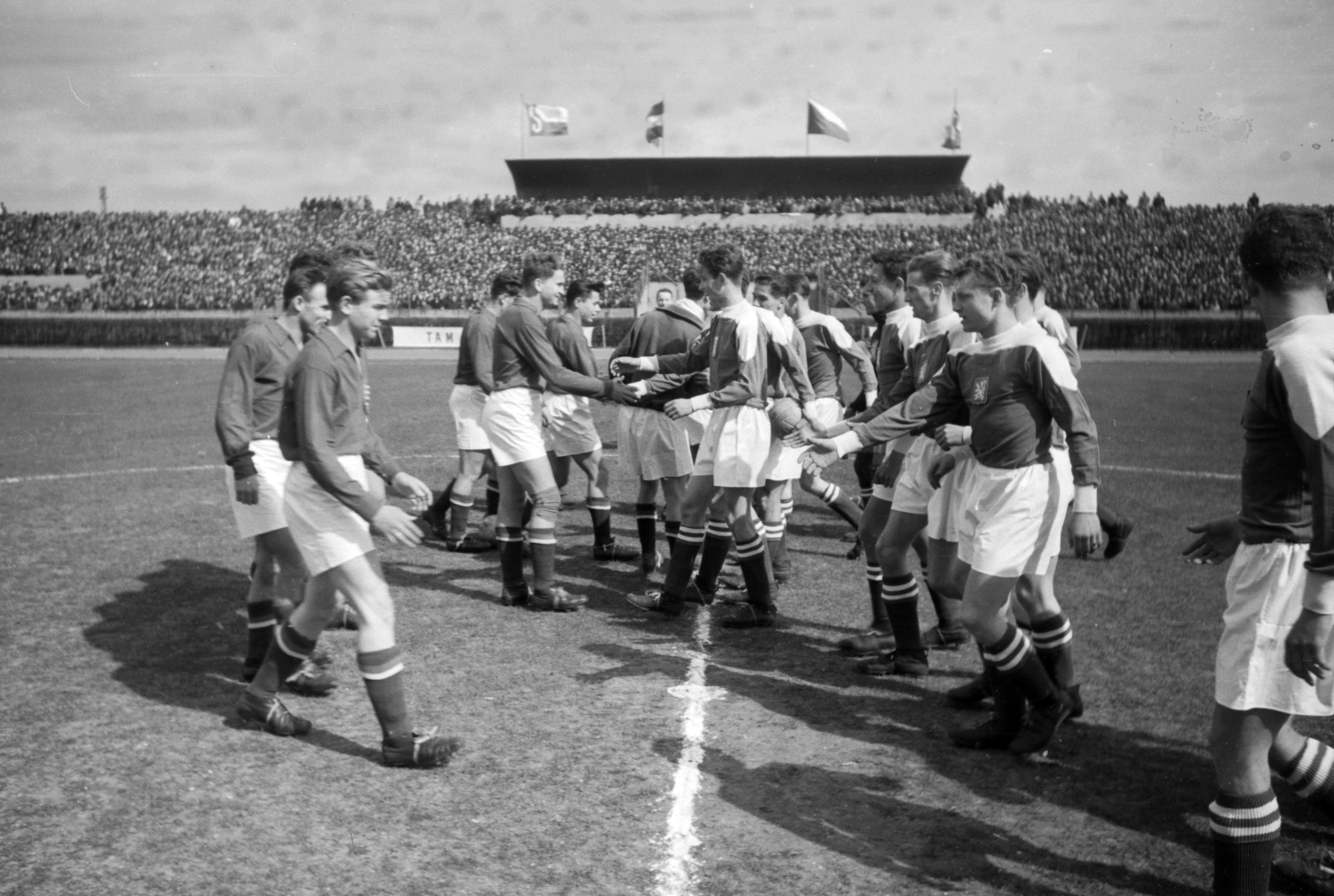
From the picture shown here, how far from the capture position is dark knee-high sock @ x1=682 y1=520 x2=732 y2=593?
24.3ft

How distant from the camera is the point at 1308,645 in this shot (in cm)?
326

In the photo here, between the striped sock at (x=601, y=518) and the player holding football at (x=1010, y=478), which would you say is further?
the striped sock at (x=601, y=518)

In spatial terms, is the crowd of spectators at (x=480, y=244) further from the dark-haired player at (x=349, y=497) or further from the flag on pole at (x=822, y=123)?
the dark-haired player at (x=349, y=497)

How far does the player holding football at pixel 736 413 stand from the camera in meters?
7.00

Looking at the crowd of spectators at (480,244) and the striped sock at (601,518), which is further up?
the crowd of spectators at (480,244)

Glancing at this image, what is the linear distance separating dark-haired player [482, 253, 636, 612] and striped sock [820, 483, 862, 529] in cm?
195

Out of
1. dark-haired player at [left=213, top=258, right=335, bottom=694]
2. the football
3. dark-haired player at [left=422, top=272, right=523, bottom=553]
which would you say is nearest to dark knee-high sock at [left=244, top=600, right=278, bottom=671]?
dark-haired player at [left=213, top=258, right=335, bottom=694]

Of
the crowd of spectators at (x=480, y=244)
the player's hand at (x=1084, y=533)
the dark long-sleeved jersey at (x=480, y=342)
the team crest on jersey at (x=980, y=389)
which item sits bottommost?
the player's hand at (x=1084, y=533)

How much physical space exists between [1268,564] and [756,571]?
13.2 ft

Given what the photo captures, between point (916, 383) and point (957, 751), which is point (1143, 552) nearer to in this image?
point (916, 383)

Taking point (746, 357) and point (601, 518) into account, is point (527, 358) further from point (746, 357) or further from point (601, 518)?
point (601, 518)

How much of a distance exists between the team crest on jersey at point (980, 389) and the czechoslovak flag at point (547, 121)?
51.3 meters

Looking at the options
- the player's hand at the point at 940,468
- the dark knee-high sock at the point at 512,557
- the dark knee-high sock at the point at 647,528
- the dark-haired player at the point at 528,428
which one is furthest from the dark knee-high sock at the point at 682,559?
the player's hand at the point at 940,468

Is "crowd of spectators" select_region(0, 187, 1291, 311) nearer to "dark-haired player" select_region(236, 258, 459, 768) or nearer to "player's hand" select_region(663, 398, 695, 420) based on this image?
"player's hand" select_region(663, 398, 695, 420)
